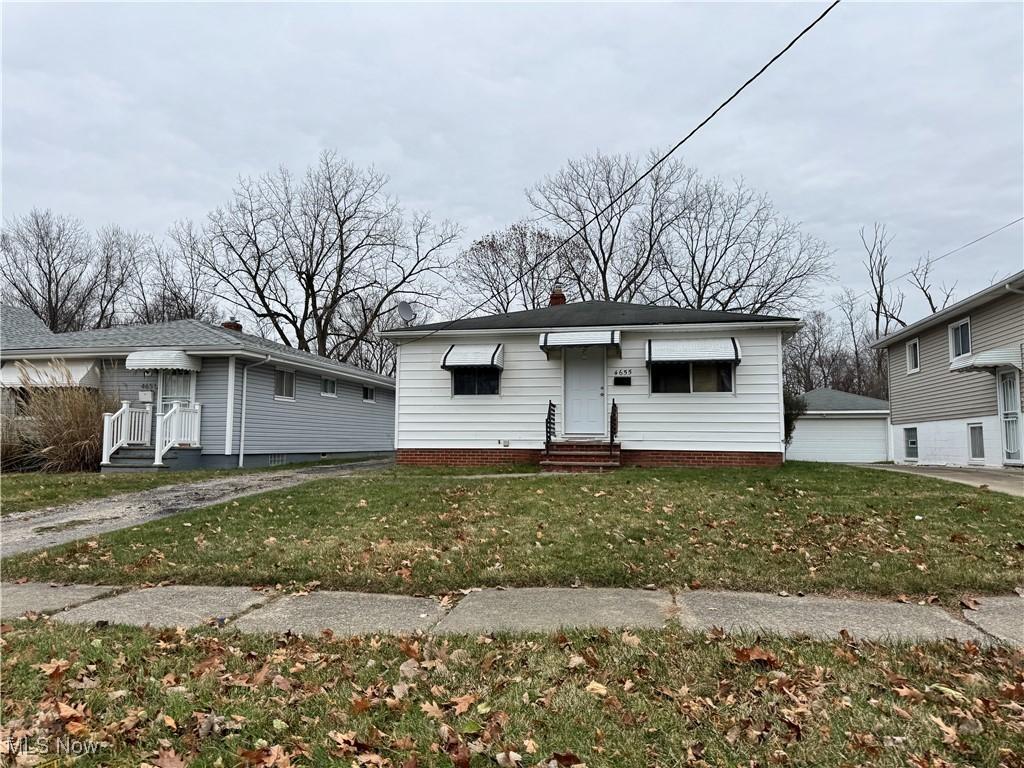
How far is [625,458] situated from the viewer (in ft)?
43.5

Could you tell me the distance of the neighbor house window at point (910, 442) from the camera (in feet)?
63.9

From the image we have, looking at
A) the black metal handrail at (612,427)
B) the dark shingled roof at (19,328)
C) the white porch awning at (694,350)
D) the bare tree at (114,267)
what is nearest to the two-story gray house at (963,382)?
the white porch awning at (694,350)

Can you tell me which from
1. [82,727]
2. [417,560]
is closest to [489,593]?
[417,560]

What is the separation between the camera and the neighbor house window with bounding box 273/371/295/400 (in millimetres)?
16641

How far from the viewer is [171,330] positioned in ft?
54.6

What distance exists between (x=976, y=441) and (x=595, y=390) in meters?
10.3

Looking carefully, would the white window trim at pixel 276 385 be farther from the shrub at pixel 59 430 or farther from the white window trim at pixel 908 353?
the white window trim at pixel 908 353

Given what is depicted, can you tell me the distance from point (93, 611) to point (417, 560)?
2302 millimetres

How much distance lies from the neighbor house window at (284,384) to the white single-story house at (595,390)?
426 cm

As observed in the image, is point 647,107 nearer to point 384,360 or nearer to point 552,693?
point 552,693

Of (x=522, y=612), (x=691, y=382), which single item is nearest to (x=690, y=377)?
(x=691, y=382)

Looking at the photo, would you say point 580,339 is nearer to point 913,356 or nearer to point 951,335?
point 951,335

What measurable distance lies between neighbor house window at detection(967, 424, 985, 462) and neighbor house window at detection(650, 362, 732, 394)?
771 centimetres

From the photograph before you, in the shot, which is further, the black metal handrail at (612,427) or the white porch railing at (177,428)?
the white porch railing at (177,428)
